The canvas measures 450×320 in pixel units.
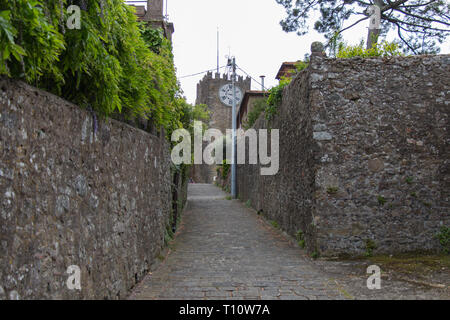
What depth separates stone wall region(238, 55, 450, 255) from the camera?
6.34 metres

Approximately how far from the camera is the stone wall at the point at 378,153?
6.34 meters

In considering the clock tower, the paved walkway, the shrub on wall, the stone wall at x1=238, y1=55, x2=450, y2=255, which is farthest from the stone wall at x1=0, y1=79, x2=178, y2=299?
the clock tower

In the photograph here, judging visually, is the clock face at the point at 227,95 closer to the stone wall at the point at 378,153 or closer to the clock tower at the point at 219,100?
the clock tower at the point at 219,100

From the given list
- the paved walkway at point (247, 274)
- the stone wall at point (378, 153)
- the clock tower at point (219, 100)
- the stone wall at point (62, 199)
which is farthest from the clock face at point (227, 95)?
the stone wall at point (62, 199)

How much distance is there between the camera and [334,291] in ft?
14.9

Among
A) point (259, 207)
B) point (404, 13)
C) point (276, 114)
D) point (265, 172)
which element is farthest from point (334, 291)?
point (404, 13)

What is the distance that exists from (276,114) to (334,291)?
5.73 metres

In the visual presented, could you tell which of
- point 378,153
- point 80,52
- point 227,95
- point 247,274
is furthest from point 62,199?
point 227,95

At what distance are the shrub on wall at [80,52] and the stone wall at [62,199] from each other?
163 millimetres

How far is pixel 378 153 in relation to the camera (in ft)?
21.1

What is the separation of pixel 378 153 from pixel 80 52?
5126mm

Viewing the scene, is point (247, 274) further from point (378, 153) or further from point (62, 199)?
point (62, 199)

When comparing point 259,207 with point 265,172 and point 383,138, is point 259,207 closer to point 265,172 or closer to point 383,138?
point 265,172

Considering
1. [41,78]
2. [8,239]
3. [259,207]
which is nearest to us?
[8,239]
